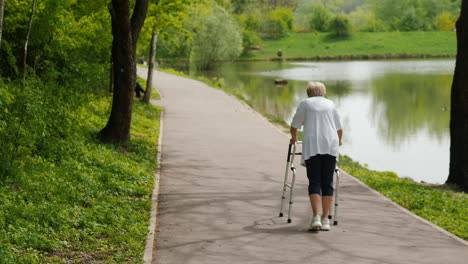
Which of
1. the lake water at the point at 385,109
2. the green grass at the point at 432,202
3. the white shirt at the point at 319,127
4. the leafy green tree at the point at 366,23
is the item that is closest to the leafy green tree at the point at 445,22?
the leafy green tree at the point at 366,23

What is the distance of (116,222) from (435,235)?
430cm

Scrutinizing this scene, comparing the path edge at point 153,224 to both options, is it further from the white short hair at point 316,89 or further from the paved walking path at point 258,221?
the white short hair at point 316,89

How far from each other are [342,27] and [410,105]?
255ft

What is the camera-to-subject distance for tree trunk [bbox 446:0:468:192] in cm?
1368

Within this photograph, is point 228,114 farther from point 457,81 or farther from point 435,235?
point 435,235

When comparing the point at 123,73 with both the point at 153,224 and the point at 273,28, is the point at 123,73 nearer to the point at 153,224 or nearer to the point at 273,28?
the point at 153,224

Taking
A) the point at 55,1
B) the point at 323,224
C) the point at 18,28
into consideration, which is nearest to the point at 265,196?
the point at 323,224

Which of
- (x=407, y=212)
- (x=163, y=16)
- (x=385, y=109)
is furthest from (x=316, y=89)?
(x=385, y=109)

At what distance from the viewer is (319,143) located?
8586 mm

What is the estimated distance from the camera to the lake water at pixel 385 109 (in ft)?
69.1

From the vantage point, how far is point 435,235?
9156 millimetres

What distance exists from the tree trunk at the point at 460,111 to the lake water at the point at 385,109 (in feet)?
12.8

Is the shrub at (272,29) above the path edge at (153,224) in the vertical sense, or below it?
above

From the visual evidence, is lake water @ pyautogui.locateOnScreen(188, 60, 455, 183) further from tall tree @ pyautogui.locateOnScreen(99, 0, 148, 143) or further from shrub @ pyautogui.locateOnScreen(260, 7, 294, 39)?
shrub @ pyautogui.locateOnScreen(260, 7, 294, 39)
